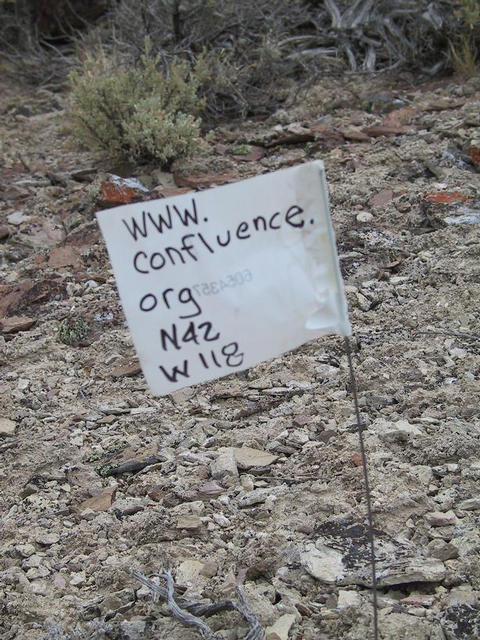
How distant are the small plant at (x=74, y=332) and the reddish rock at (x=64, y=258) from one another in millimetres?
783

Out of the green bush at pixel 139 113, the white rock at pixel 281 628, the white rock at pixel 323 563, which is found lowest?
the white rock at pixel 323 563

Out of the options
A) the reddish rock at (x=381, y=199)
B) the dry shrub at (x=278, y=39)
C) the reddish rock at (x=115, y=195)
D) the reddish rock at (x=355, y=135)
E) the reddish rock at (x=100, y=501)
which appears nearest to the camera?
the reddish rock at (x=100, y=501)

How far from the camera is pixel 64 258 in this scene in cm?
544

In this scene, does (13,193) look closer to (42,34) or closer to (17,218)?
(17,218)

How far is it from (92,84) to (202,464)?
3.84 metres

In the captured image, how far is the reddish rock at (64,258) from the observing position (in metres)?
5.39

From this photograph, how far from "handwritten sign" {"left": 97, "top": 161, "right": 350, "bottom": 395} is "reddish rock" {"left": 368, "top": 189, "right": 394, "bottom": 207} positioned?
10.4ft

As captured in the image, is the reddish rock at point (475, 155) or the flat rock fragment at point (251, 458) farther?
the reddish rock at point (475, 155)

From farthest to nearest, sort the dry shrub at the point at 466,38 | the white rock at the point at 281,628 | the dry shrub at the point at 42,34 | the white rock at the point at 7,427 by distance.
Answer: the dry shrub at the point at 42,34 < the dry shrub at the point at 466,38 < the white rock at the point at 7,427 < the white rock at the point at 281,628

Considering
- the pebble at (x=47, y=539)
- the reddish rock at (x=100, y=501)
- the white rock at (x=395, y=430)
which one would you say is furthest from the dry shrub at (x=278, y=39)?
the pebble at (x=47, y=539)

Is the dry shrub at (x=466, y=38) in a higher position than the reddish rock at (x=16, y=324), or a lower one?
higher

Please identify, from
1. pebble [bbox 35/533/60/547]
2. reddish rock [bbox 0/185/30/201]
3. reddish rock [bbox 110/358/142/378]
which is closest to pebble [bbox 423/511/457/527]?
pebble [bbox 35/533/60/547]

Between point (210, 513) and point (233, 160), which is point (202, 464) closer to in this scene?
point (210, 513)

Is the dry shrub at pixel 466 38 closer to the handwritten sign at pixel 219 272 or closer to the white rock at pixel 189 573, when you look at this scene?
the handwritten sign at pixel 219 272
